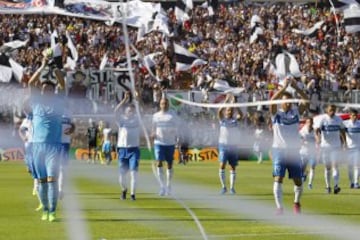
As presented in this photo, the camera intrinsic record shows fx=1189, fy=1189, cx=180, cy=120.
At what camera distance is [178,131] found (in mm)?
29234

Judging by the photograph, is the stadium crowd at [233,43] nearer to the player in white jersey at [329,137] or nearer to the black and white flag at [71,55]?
the black and white flag at [71,55]

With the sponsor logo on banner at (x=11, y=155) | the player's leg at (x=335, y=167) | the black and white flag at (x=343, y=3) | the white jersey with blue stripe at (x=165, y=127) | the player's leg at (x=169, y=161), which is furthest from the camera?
the sponsor logo on banner at (x=11, y=155)

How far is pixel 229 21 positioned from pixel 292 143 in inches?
1225

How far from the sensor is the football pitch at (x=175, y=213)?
19.3 meters

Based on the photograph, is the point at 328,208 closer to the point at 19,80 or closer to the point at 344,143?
the point at 344,143

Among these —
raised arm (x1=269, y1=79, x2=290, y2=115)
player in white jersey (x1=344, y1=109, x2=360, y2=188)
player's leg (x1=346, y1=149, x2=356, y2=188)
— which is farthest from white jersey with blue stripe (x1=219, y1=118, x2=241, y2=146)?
raised arm (x1=269, y1=79, x2=290, y2=115)

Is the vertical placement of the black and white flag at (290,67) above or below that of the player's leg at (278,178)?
above

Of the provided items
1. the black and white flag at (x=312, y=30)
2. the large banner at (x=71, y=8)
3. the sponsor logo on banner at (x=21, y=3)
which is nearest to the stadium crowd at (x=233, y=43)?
the black and white flag at (x=312, y=30)

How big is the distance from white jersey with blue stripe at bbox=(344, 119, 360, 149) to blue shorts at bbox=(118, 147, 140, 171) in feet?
22.9

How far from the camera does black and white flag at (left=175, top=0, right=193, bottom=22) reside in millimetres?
48375

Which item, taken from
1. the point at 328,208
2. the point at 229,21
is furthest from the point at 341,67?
the point at 328,208

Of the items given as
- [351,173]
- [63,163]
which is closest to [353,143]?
[351,173]

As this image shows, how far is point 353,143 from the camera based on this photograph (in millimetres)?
31516

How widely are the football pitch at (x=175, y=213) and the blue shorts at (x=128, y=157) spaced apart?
0.70 metres
